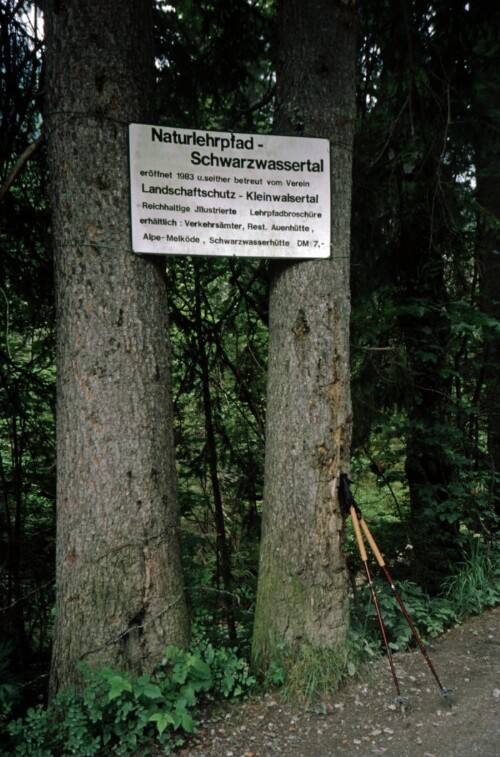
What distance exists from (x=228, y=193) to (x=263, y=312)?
1.78m

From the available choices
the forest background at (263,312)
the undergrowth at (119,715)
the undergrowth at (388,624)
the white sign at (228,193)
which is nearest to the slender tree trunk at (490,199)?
the forest background at (263,312)

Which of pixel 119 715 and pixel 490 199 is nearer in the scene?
pixel 119 715

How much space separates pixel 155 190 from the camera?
11.1ft

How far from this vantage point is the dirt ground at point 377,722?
3148 mm

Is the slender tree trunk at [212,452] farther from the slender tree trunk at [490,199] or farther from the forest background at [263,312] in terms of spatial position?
the slender tree trunk at [490,199]

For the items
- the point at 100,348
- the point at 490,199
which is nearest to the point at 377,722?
the point at 100,348

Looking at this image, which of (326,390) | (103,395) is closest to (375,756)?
(326,390)

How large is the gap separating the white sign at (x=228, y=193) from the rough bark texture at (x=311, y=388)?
137mm

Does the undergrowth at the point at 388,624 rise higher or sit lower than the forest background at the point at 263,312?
lower

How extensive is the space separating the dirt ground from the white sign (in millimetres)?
2729


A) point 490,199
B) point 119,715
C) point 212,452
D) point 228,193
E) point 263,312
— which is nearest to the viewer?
point 119,715

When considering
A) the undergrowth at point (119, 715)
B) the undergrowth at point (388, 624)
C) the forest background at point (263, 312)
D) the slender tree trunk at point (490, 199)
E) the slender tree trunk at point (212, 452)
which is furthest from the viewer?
the slender tree trunk at point (212, 452)

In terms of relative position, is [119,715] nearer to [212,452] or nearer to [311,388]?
[311,388]

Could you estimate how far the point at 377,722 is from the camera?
132 inches
